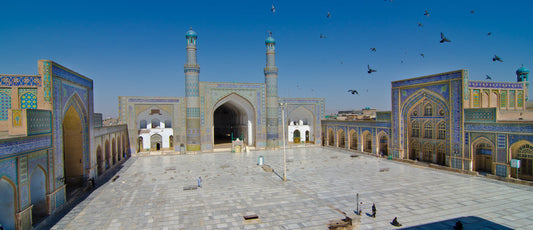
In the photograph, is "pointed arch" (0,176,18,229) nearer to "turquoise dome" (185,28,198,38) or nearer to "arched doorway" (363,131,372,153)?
"turquoise dome" (185,28,198,38)

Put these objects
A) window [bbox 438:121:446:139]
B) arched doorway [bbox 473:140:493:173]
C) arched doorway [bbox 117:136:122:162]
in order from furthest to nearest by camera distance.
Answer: arched doorway [bbox 117:136:122:162], window [bbox 438:121:446:139], arched doorway [bbox 473:140:493:173]

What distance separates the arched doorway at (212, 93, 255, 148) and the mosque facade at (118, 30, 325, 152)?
4.1 inches

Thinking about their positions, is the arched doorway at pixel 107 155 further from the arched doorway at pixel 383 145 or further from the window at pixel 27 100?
the arched doorway at pixel 383 145

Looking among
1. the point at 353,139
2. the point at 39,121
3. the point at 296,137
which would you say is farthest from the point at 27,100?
the point at 296,137

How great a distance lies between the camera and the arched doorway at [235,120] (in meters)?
28.5

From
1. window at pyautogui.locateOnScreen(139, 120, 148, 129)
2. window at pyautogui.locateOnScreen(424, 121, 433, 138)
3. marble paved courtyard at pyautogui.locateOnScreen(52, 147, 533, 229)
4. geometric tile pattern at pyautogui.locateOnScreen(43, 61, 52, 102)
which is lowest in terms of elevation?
marble paved courtyard at pyautogui.locateOnScreen(52, 147, 533, 229)

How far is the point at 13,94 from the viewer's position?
34.9ft

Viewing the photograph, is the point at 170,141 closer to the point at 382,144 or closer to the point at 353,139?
the point at 353,139

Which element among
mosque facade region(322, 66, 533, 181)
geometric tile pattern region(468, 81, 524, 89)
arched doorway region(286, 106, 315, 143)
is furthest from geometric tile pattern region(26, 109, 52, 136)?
arched doorway region(286, 106, 315, 143)

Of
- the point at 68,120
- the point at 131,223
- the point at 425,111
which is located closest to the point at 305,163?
the point at 425,111

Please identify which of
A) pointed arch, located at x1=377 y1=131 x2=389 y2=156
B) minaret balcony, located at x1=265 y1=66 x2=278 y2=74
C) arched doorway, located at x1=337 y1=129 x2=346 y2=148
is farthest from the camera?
arched doorway, located at x1=337 y1=129 x2=346 y2=148

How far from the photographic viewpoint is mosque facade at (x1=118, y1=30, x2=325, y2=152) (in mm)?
25750

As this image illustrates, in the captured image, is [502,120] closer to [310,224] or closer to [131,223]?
[310,224]

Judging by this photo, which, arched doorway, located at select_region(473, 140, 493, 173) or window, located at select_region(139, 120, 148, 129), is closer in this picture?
arched doorway, located at select_region(473, 140, 493, 173)
